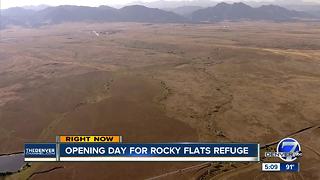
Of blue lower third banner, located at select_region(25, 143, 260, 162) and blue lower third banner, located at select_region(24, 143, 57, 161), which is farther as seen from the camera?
blue lower third banner, located at select_region(24, 143, 57, 161)

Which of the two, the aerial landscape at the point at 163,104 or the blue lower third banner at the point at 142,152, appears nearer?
the blue lower third banner at the point at 142,152

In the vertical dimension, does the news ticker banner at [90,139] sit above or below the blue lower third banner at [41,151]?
below

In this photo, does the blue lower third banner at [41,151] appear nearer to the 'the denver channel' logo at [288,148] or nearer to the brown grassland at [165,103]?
the brown grassland at [165,103]

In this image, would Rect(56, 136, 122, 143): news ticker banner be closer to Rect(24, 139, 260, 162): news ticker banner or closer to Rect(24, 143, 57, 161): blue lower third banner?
Rect(24, 143, 57, 161): blue lower third banner

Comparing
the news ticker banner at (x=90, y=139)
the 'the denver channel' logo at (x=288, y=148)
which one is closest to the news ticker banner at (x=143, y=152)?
the 'the denver channel' logo at (x=288, y=148)

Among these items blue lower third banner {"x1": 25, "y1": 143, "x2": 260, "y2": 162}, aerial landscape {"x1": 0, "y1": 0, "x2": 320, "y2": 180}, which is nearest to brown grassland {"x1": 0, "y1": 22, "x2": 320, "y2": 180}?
aerial landscape {"x1": 0, "y1": 0, "x2": 320, "y2": 180}

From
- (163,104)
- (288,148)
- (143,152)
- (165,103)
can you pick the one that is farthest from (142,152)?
(165,103)

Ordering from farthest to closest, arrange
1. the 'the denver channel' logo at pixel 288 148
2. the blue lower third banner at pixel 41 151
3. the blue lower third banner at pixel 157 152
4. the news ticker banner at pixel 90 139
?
the news ticker banner at pixel 90 139
the 'the denver channel' logo at pixel 288 148
the blue lower third banner at pixel 41 151
the blue lower third banner at pixel 157 152
